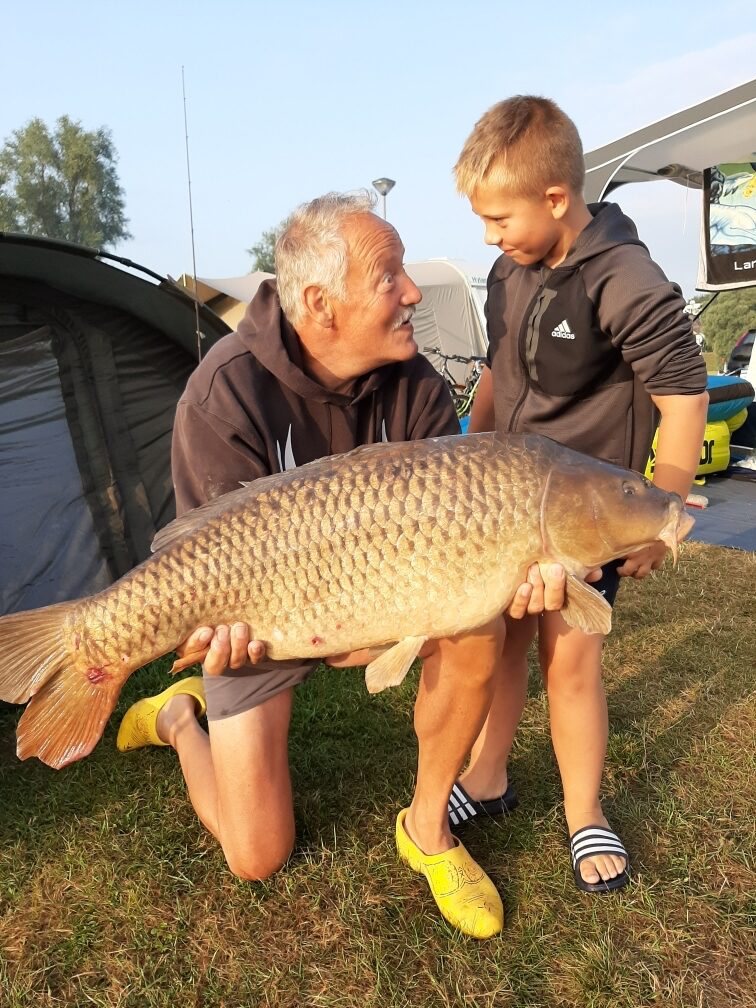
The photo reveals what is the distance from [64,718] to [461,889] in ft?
3.13

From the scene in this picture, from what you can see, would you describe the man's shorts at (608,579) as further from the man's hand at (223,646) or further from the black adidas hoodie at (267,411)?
the man's hand at (223,646)

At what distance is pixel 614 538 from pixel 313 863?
1090 millimetres

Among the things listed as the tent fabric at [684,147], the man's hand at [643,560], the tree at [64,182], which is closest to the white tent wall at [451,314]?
the tent fabric at [684,147]

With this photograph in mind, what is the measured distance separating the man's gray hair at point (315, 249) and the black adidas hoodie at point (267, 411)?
74 millimetres

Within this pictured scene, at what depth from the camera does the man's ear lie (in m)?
1.92

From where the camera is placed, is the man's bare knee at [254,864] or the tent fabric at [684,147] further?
the tent fabric at [684,147]

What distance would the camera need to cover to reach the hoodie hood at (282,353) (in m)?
1.96

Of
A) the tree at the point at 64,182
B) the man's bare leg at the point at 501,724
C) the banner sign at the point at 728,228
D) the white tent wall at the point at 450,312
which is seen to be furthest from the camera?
the tree at the point at 64,182

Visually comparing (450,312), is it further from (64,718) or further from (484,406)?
(64,718)

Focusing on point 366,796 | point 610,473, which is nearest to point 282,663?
point 366,796

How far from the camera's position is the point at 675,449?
6.23 feet

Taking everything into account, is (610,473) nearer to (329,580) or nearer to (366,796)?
(329,580)

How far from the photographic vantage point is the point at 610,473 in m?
1.72

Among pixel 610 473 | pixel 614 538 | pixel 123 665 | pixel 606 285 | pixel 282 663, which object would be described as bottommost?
pixel 282 663
